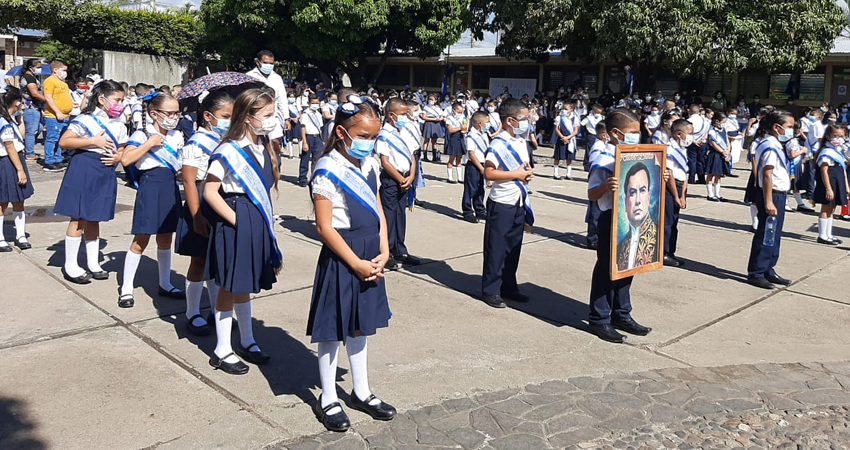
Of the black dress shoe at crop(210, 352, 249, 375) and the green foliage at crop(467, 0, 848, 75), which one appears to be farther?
the green foliage at crop(467, 0, 848, 75)

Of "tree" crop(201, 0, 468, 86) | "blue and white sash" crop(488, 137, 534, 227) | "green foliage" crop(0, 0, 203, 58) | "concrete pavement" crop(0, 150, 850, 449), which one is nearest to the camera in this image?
"concrete pavement" crop(0, 150, 850, 449)

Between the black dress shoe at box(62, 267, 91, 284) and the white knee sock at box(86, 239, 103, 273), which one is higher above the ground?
the white knee sock at box(86, 239, 103, 273)

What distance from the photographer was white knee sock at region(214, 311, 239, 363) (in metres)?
4.37

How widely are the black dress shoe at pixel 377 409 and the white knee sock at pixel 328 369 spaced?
168 millimetres

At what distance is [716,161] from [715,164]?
0.05 meters


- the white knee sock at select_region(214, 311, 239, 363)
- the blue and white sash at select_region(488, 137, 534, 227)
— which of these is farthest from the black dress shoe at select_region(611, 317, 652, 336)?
the white knee sock at select_region(214, 311, 239, 363)

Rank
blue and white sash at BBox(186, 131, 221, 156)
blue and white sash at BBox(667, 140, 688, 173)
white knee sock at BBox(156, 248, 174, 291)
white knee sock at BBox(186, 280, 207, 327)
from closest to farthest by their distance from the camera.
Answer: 1. blue and white sash at BBox(186, 131, 221, 156)
2. white knee sock at BBox(186, 280, 207, 327)
3. white knee sock at BBox(156, 248, 174, 291)
4. blue and white sash at BBox(667, 140, 688, 173)

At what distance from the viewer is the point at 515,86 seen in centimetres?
3095

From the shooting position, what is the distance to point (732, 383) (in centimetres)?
466

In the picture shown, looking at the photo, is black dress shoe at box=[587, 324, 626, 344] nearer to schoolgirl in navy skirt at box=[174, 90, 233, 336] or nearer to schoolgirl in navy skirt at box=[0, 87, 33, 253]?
schoolgirl in navy skirt at box=[174, 90, 233, 336]

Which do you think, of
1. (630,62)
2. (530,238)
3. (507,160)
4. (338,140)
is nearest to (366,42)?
(630,62)

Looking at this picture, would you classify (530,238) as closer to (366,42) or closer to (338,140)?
(338,140)

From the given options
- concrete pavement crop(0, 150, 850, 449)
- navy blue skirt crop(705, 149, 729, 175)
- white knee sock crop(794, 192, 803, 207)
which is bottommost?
concrete pavement crop(0, 150, 850, 449)

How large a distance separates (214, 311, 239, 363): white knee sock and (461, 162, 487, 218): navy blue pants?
589 cm
